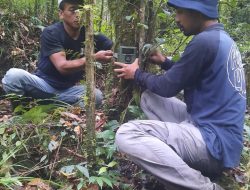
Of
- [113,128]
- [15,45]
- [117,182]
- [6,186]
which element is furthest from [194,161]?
[15,45]

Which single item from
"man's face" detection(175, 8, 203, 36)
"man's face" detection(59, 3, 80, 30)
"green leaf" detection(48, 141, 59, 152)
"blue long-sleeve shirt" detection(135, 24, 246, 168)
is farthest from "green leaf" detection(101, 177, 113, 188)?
"man's face" detection(59, 3, 80, 30)

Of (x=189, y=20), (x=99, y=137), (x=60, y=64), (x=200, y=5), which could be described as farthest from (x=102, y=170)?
(x=60, y=64)

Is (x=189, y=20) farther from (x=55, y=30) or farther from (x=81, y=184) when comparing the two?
(x=55, y=30)

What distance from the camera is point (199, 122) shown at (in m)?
3.47

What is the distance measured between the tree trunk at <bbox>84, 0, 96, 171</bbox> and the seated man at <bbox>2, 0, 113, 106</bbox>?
1.24 metres

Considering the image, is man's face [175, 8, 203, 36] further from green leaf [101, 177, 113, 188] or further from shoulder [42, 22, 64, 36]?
shoulder [42, 22, 64, 36]

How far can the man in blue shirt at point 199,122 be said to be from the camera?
3.35 meters

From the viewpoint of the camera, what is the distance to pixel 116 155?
12.7 ft

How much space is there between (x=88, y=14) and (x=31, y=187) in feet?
5.04

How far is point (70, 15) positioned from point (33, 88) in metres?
1.11

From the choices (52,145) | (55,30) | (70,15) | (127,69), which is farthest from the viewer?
(55,30)

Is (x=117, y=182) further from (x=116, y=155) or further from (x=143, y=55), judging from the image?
(x=143, y=55)

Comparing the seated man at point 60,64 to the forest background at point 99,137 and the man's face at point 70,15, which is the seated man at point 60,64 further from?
the forest background at point 99,137

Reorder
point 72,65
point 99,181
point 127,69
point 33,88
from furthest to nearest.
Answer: point 33,88
point 72,65
point 127,69
point 99,181
